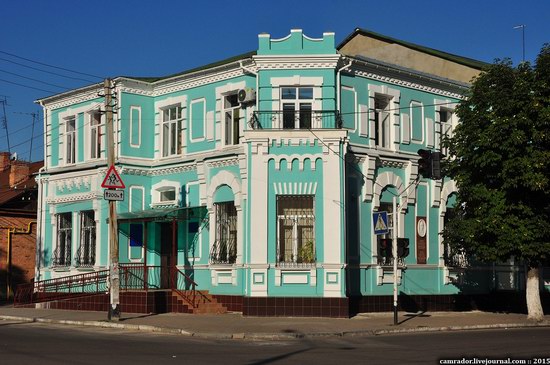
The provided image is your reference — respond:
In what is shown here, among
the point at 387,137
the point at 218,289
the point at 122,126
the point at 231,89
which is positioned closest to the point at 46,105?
the point at 122,126

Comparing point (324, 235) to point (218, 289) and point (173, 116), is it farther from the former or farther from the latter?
point (173, 116)

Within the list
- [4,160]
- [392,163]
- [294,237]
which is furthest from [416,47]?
[4,160]

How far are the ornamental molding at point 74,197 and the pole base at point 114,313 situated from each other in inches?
285

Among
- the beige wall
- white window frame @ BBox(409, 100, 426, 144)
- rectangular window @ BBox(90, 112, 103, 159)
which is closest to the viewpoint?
white window frame @ BBox(409, 100, 426, 144)

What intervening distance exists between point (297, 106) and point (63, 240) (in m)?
12.5

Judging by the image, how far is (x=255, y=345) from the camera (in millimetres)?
17938

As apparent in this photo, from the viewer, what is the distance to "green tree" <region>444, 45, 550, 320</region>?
23641 mm

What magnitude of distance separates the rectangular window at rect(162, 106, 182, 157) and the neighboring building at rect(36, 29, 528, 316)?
0.18 feet

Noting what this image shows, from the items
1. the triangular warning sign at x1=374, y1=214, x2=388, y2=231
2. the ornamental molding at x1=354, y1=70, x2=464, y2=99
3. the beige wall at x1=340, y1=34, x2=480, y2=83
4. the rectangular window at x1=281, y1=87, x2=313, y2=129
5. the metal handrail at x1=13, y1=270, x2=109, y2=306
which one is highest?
the beige wall at x1=340, y1=34, x2=480, y2=83

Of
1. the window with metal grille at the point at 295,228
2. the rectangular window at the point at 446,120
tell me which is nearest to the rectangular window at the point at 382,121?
the rectangular window at the point at 446,120

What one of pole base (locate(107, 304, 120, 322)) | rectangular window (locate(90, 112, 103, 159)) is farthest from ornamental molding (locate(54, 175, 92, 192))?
pole base (locate(107, 304, 120, 322))

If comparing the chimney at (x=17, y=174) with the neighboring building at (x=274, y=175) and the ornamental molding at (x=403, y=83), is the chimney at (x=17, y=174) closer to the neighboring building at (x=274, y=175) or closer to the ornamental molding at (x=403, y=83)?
the neighboring building at (x=274, y=175)

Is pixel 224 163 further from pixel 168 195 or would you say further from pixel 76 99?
pixel 76 99

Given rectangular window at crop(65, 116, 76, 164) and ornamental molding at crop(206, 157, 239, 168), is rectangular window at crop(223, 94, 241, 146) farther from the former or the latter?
rectangular window at crop(65, 116, 76, 164)
